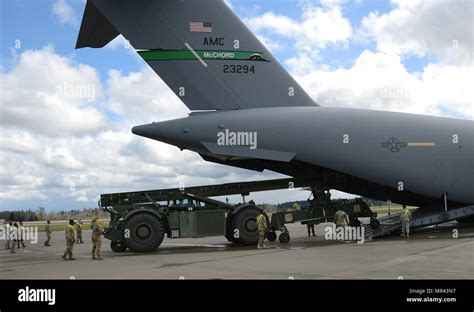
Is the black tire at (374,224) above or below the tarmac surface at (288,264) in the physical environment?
above

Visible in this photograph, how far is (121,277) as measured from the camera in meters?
8.38

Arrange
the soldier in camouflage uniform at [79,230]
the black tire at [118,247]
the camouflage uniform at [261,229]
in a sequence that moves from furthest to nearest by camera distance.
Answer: the soldier in camouflage uniform at [79,230]
the black tire at [118,247]
the camouflage uniform at [261,229]

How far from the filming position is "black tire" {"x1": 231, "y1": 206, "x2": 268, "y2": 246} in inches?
547

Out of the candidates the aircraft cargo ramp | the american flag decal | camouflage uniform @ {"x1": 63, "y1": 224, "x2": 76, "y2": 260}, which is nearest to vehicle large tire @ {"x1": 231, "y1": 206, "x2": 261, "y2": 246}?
the aircraft cargo ramp

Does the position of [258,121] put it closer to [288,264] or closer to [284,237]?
[284,237]

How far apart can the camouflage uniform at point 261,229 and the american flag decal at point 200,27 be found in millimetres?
5799

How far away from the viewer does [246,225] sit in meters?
14.0

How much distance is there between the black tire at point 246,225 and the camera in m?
13.9

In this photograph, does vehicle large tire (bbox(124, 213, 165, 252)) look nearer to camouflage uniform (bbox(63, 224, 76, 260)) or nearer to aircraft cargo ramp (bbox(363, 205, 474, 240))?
camouflage uniform (bbox(63, 224, 76, 260))

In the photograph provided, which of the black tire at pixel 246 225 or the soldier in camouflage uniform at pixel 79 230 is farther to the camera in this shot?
the soldier in camouflage uniform at pixel 79 230

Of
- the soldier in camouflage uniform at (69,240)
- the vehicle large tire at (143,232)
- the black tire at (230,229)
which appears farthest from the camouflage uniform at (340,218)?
the soldier in camouflage uniform at (69,240)

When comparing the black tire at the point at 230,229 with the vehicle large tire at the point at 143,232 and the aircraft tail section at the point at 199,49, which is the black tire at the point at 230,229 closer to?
the vehicle large tire at the point at 143,232

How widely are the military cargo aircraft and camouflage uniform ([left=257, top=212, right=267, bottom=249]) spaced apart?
1.78m
